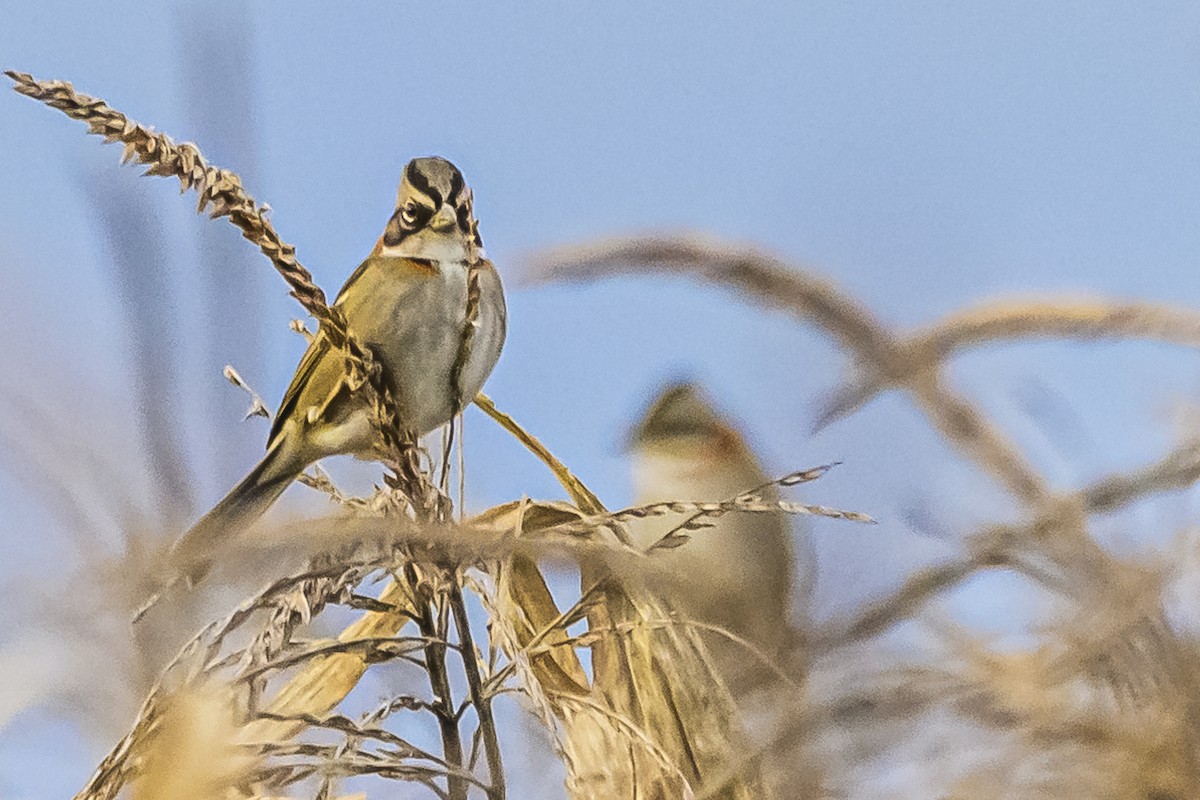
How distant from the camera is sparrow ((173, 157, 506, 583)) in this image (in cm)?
49

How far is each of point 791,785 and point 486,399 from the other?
1.00 ft

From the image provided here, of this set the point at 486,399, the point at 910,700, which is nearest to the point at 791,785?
the point at 910,700

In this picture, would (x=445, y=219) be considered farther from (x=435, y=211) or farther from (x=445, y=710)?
(x=445, y=710)

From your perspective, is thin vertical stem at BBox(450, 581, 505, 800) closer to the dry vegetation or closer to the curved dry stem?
the dry vegetation

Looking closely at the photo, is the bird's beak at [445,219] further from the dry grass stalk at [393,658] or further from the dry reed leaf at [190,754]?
the dry reed leaf at [190,754]

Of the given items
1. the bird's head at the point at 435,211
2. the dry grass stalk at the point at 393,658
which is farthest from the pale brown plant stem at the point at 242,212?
the bird's head at the point at 435,211

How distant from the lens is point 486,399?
0.54 metres

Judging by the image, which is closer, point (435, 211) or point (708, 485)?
point (435, 211)

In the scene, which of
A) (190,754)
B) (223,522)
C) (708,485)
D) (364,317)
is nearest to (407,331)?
(364,317)

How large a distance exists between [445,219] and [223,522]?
0.67ft

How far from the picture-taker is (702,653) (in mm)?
450

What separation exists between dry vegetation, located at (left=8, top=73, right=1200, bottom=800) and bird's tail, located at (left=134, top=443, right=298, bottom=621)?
0.05 ft

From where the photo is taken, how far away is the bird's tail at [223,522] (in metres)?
0.27

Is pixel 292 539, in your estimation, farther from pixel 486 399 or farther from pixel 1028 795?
pixel 486 399
